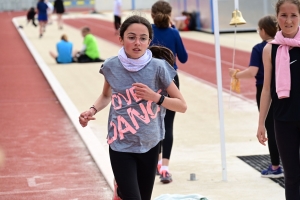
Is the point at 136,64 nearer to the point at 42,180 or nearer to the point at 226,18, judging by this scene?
the point at 42,180

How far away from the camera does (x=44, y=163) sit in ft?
29.9

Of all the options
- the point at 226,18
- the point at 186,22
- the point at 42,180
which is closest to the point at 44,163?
the point at 42,180

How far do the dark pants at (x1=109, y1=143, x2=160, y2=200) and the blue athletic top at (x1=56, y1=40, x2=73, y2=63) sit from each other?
52.8 feet

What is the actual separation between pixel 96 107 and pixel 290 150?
144cm

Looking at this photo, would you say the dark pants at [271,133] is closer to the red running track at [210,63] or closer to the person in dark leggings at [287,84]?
the person in dark leggings at [287,84]

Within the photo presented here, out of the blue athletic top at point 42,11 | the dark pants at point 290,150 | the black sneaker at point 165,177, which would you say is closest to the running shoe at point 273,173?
the black sneaker at point 165,177

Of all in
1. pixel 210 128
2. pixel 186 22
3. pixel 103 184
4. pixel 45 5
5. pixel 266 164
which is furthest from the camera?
pixel 45 5

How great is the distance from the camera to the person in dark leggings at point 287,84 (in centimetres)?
526

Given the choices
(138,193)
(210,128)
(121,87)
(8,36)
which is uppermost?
(121,87)

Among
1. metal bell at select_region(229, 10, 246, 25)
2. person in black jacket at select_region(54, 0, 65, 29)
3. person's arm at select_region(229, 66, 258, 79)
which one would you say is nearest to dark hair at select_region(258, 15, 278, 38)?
metal bell at select_region(229, 10, 246, 25)

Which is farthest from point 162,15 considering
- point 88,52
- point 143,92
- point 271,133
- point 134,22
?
point 88,52

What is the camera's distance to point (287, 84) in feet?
17.2

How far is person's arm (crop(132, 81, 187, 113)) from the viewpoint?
4.83m

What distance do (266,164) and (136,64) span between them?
12.9 ft
